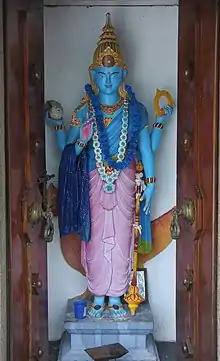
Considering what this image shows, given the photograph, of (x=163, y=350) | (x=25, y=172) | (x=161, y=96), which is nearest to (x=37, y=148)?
(x=25, y=172)

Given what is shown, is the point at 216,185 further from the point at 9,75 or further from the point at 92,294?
the point at 92,294

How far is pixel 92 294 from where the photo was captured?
2.46 metres

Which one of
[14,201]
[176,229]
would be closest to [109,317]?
[176,229]

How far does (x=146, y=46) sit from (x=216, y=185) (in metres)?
0.98

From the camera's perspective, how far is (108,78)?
2.21m

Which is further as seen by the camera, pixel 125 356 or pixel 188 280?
pixel 125 356

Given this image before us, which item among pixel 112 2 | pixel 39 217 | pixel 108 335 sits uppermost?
pixel 112 2

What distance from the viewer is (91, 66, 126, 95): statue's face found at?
2211 mm

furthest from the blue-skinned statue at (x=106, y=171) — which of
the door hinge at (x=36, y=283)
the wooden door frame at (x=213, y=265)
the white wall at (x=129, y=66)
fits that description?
the wooden door frame at (x=213, y=265)

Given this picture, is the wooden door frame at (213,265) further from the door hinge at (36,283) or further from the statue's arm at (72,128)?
the statue's arm at (72,128)

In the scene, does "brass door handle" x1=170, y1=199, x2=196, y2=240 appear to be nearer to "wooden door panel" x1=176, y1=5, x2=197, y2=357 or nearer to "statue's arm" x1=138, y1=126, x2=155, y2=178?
"wooden door panel" x1=176, y1=5, x2=197, y2=357

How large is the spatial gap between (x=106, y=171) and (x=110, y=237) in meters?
0.27

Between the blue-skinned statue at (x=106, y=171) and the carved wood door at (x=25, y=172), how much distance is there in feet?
0.81

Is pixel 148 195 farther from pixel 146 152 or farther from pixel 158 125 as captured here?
pixel 158 125
